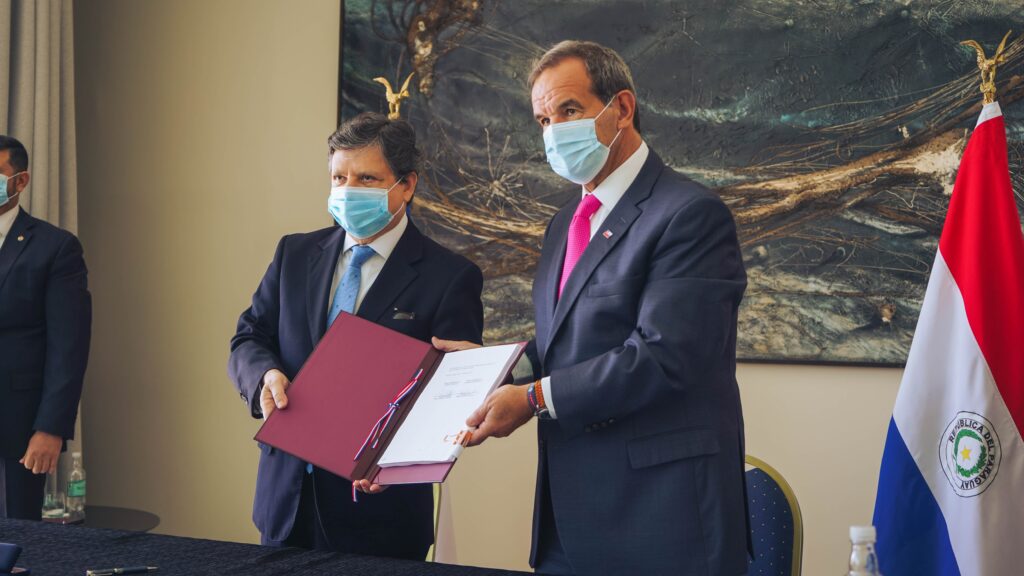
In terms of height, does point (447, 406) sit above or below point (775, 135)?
below

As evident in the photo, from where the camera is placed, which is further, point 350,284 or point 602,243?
point 350,284

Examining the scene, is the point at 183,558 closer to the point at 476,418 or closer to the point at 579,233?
the point at 476,418

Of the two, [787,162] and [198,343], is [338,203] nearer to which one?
[787,162]

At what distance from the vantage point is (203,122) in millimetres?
4250

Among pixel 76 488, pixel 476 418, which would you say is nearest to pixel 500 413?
pixel 476 418

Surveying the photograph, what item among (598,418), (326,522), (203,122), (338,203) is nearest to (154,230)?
(203,122)

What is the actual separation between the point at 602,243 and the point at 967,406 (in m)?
1.28

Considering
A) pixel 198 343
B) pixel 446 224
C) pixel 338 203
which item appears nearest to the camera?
pixel 338 203

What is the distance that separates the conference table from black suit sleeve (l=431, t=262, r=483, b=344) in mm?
669

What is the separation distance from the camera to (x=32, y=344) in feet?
10.6

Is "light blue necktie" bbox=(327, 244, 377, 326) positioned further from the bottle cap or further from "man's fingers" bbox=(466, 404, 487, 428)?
the bottle cap

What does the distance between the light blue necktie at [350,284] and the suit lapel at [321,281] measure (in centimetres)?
3

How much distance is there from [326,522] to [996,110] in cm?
214

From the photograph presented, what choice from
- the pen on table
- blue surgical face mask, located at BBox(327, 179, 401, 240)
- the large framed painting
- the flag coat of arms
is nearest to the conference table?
the pen on table
